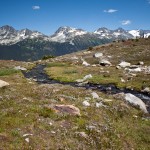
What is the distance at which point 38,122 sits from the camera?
66.8 ft

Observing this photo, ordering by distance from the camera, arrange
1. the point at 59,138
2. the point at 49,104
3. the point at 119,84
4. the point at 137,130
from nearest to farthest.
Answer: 1. the point at 59,138
2. the point at 137,130
3. the point at 49,104
4. the point at 119,84

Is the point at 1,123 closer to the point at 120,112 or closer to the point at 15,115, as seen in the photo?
the point at 15,115

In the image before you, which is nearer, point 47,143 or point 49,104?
point 47,143

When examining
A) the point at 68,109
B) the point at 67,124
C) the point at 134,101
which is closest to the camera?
the point at 67,124

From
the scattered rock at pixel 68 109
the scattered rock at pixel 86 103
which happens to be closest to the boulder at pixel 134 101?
the scattered rock at pixel 86 103

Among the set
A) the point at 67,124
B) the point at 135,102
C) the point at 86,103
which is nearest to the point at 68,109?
the point at 67,124

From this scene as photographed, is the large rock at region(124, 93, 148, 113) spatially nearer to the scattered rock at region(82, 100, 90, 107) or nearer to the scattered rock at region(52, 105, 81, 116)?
the scattered rock at region(82, 100, 90, 107)

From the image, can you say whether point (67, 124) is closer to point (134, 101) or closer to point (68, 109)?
point (68, 109)

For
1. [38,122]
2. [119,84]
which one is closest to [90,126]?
[38,122]

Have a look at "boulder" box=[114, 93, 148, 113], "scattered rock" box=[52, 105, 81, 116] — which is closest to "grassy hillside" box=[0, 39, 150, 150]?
"scattered rock" box=[52, 105, 81, 116]

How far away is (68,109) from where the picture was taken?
2345 centimetres

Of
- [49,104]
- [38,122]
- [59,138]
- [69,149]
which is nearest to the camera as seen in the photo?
[69,149]

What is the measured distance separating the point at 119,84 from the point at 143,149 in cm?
2729

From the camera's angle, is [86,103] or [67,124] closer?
[67,124]
